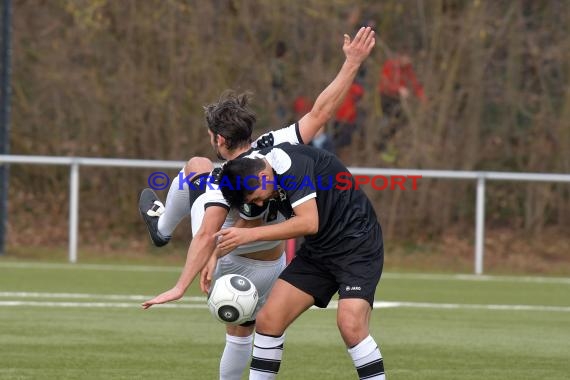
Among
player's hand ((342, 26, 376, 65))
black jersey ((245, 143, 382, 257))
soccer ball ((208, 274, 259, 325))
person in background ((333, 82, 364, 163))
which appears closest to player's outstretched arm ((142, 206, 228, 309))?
soccer ball ((208, 274, 259, 325))

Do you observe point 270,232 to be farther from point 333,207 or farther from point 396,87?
point 396,87

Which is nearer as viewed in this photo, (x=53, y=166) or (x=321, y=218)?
(x=321, y=218)

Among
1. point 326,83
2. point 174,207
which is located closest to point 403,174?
point 326,83

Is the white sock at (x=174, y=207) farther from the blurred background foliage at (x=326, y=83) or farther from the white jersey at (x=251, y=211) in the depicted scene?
the blurred background foliage at (x=326, y=83)

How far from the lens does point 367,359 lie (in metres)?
6.59

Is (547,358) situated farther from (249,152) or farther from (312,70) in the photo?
(312,70)

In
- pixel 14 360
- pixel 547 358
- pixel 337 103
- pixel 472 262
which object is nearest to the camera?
pixel 337 103

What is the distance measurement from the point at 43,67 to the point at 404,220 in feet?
18.7

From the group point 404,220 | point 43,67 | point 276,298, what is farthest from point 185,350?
point 43,67

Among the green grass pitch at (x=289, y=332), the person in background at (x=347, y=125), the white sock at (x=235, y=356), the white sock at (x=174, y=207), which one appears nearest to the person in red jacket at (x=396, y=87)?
the person in background at (x=347, y=125)

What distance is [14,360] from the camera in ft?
27.2

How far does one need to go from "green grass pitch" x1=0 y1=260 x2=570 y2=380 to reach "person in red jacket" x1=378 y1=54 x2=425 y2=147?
12.6 ft

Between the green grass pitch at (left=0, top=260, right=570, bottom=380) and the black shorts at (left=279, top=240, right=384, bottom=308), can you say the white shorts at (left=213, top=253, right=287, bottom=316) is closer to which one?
the black shorts at (left=279, top=240, right=384, bottom=308)

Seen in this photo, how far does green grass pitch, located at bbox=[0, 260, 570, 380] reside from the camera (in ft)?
27.0
